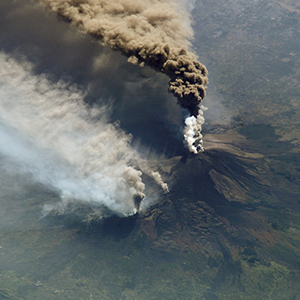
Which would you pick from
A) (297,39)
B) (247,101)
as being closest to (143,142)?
(247,101)

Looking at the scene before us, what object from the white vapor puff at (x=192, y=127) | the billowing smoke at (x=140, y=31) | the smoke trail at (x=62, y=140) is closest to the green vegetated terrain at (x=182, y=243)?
the white vapor puff at (x=192, y=127)

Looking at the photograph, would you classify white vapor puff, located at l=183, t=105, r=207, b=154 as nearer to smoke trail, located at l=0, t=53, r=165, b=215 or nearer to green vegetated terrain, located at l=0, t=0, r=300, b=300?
green vegetated terrain, located at l=0, t=0, r=300, b=300

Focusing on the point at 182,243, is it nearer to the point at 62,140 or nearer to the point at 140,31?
the point at 62,140

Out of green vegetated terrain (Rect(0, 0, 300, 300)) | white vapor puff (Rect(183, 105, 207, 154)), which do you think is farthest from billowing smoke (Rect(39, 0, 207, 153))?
green vegetated terrain (Rect(0, 0, 300, 300))

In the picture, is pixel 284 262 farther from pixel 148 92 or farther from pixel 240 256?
pixel 148 92

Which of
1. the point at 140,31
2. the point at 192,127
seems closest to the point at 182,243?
the point at 192,127

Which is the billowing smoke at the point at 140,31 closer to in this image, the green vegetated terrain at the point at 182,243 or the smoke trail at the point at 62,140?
the smoke trail at the point at 62,140
